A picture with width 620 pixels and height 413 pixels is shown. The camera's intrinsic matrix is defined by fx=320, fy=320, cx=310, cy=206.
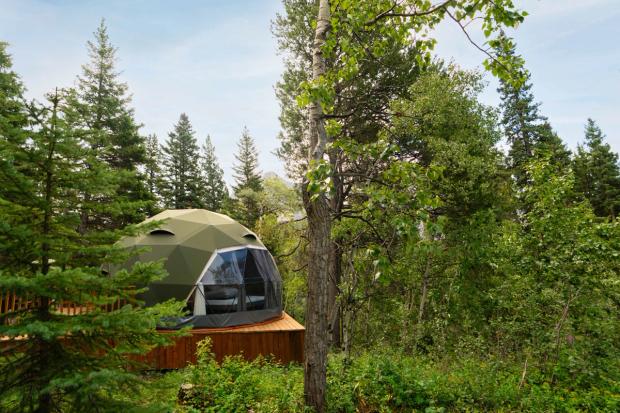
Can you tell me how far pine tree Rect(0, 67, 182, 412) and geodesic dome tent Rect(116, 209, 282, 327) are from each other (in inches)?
245

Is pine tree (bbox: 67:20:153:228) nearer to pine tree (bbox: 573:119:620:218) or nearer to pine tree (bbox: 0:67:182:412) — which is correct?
pine tree (bbox: 0:67:182:412)

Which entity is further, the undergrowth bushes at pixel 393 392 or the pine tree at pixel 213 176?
the pine tree at pixel 213 176

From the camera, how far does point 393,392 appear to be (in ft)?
17.1

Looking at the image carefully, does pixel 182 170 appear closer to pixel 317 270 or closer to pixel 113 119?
pixel 113 119

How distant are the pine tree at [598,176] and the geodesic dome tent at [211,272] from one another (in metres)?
25.9

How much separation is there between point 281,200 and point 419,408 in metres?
16.4

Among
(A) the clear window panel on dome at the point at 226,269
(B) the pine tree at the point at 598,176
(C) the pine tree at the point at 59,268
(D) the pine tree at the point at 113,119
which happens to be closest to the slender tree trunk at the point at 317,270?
(C) the pine tree at the point at 59,268

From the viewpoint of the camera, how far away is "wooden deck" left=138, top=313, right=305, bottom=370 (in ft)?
27.0

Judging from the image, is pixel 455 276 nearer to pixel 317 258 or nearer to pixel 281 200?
pixel 317 258

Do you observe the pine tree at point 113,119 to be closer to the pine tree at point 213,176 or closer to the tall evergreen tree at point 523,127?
the pine tree at point 213,176

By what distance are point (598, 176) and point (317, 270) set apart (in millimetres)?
30808

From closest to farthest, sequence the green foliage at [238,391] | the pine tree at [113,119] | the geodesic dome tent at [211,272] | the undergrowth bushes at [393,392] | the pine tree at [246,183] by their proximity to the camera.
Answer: the green foliage at [238,391] → the undergrowth bushes at [393,392] → the geodesic dome tent at [211,272] → the pine tree at [113,119] → the pine tree at [246,183]

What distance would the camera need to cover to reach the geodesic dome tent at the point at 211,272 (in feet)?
30.1

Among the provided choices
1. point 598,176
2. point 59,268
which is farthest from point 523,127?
point 59,268
